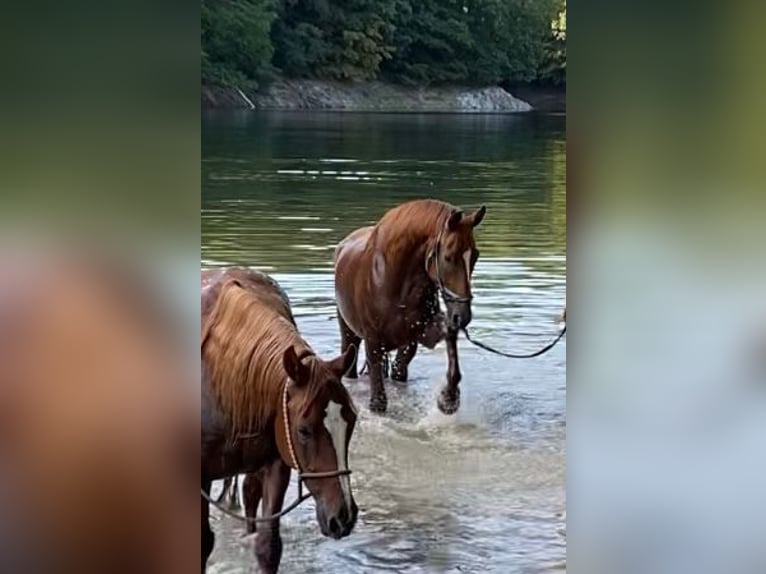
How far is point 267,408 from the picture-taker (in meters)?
2.11

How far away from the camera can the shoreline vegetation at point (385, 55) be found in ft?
7.07

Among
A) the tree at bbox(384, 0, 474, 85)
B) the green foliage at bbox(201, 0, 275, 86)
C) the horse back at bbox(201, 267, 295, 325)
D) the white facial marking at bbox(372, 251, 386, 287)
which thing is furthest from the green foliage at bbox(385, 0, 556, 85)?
the horse back at bbox(201, 267, 295, 325)

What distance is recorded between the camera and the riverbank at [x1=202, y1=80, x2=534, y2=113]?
2.22 m

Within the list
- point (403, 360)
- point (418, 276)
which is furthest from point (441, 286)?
point (403, 360)

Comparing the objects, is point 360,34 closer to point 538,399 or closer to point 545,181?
point 545,181

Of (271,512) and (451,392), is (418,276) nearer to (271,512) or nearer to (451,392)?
(451,392)

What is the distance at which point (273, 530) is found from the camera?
6.89 feet

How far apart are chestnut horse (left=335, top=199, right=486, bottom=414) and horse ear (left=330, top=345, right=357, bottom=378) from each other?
0.03 meters

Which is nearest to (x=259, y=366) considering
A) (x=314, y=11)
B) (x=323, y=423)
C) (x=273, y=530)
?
(x=323, y=423)

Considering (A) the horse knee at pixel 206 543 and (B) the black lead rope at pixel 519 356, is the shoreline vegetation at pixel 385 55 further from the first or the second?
(A) the horse knee at pixel 206 543

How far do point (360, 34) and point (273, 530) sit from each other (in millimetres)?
902

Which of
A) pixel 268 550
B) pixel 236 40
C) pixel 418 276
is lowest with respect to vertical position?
pixel 268 550

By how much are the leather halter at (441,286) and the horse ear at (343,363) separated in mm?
201

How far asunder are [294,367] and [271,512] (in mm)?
260
